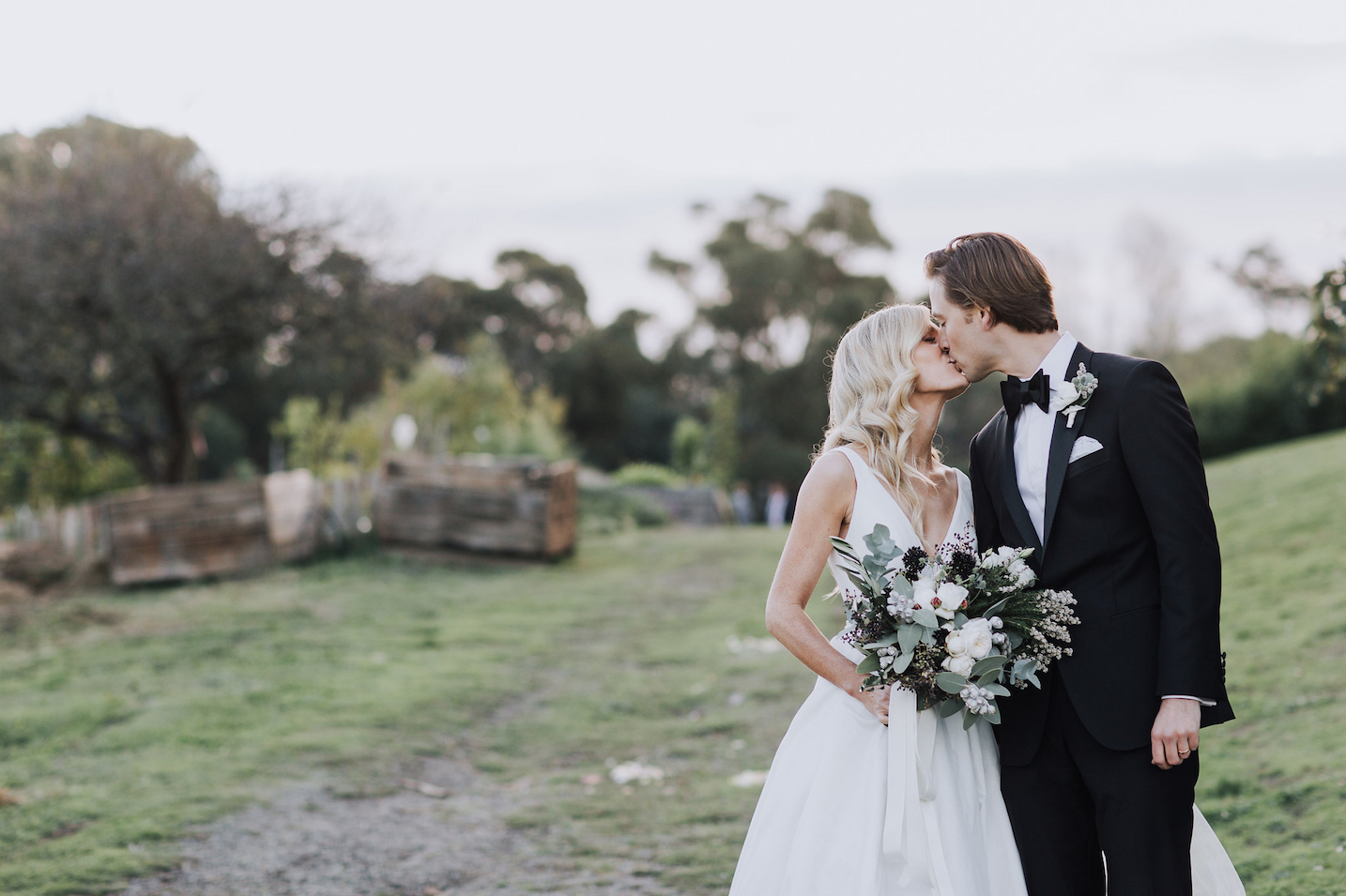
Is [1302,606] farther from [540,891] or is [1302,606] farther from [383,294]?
[383,294]

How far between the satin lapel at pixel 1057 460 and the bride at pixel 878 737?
223 mm

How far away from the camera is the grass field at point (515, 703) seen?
15.9 ft

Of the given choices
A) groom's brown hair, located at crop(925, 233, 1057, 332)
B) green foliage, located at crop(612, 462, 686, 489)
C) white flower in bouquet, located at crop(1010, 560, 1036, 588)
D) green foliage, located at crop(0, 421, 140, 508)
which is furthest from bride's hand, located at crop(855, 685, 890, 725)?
green foliage, located at crop(612, 462, 686, 489)

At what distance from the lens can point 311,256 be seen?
13812 millimetres

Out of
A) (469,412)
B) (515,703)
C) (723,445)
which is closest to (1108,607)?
(515,703)

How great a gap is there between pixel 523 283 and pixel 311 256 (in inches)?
1370

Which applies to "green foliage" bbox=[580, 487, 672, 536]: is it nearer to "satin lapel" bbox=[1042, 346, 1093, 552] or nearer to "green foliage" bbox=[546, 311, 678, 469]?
"satin lapel" bbox=[1042, 346, 1093, 552]

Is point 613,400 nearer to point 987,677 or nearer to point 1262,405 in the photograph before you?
point 1262,405

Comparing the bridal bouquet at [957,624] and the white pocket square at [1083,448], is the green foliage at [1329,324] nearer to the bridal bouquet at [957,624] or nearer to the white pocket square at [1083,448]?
the white pocket square at [1083,448]

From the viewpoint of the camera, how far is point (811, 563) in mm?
2918

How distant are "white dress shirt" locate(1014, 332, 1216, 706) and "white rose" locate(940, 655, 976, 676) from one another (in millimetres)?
504

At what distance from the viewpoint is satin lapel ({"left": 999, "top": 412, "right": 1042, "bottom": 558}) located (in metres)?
2.83

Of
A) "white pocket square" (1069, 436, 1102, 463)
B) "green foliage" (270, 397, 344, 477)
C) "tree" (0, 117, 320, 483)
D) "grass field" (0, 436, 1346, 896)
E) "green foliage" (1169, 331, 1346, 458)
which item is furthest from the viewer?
"green foliage" (1169, 331, 1346, 458)

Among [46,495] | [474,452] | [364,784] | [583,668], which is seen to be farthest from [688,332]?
[364,784]
